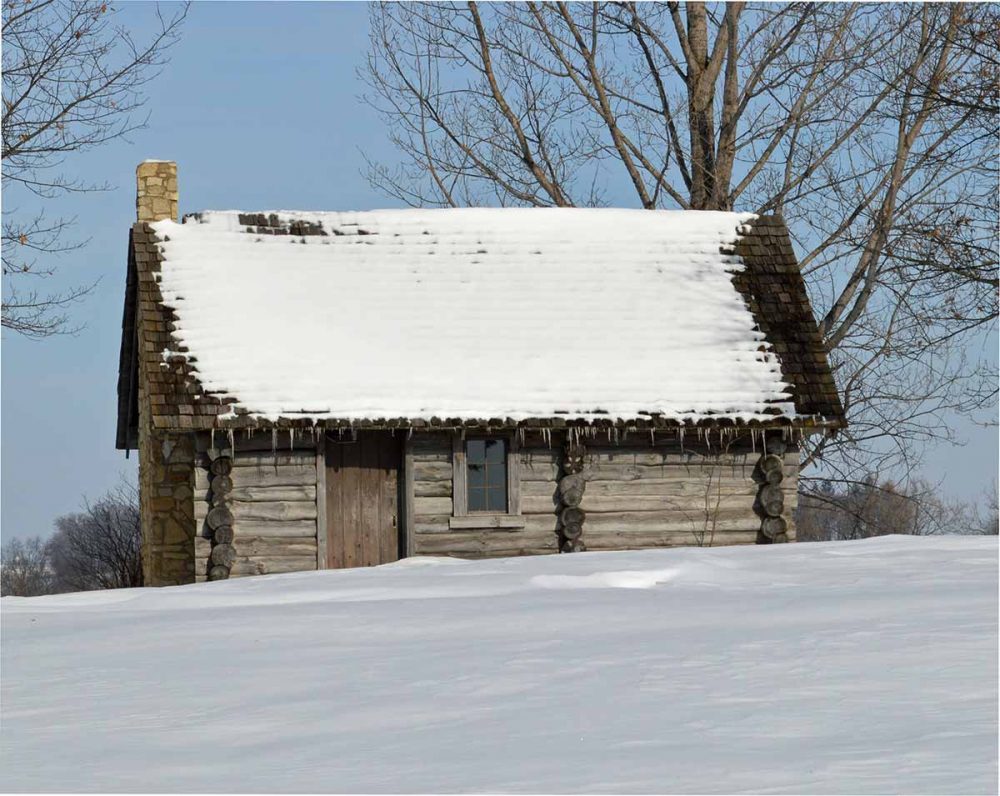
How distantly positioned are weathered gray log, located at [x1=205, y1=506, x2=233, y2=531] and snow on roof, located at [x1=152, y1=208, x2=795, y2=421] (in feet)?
4.23

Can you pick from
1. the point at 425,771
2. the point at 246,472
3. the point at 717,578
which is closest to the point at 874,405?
the point at 246,472

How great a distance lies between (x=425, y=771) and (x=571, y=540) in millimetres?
11733

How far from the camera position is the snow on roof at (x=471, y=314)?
55.0 ft

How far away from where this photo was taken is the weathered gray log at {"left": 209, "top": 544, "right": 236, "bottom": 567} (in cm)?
1620

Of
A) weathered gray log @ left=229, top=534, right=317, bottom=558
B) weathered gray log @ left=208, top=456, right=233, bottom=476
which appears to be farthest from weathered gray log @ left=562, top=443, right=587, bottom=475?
weathered gray log @ left=208, top=456, right=233, bottom=476

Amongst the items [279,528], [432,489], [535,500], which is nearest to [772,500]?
[535,500]

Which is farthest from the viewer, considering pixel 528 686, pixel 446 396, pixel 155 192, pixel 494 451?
pixel 155 192

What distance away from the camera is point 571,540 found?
55.6ft

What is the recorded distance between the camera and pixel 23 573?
54438 millimetres

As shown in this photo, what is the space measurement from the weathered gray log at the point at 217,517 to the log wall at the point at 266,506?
0.35 feet

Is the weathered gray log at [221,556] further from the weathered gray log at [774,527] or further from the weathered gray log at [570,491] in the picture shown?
the weathered gray log at [774,527]

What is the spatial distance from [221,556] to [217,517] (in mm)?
471

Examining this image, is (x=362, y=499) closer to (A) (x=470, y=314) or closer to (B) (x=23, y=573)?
(A) (x=470, y=314)

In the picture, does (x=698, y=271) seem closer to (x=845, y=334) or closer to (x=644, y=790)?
(x=845, y=334)
